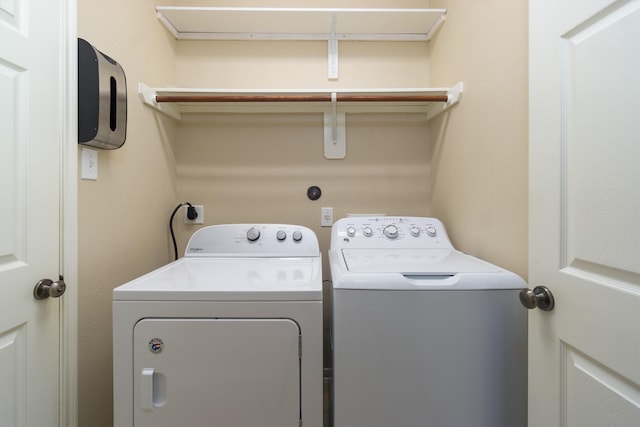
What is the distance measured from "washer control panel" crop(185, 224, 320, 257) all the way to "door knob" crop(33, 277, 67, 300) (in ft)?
1.73

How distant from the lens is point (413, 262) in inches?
43.3

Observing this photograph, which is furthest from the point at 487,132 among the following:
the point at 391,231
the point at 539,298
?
the point at 539,298

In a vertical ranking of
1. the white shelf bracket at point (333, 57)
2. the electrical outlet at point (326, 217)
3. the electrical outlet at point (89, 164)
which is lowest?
the electrical outlet at point (326, 217)

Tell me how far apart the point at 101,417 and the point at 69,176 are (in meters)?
0.94

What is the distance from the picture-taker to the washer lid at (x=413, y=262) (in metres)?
0.95

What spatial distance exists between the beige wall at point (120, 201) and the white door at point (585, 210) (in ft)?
4.82

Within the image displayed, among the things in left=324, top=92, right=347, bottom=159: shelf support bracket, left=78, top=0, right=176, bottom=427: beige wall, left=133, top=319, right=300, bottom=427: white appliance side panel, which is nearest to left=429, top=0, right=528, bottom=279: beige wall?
left=324, top=92, right=347, bottom=159: shelf support bracket

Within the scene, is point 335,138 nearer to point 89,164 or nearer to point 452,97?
point 452,97

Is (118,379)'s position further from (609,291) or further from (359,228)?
(609,291)

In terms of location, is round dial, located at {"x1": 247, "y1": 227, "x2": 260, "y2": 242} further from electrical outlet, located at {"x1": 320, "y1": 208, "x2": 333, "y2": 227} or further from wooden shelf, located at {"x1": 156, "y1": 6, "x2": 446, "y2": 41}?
wooden shelf, located at {"x1": 156, "y1": 6, "x2": 446, "y2": 41}

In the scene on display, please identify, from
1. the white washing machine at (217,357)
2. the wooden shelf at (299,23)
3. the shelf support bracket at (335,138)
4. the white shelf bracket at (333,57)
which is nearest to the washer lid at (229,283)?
the white washing machine at (217,357)

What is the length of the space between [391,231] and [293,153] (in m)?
0.78

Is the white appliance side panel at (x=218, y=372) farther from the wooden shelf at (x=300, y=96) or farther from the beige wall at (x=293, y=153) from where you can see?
the wooden shelf at (x=300, y=96)

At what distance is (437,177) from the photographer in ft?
5.46
